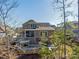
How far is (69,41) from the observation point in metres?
6.04

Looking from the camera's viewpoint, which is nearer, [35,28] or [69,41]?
[69,41]

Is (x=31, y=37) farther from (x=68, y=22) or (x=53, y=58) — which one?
(x=68, y=22)

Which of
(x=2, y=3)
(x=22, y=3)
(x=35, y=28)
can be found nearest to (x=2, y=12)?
(x=2, y=3)

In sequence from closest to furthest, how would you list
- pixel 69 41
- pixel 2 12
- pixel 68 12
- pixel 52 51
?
1. pixel 68 12
2. pixel 69 41
3. pixel 52 51
4. pixel 2 12

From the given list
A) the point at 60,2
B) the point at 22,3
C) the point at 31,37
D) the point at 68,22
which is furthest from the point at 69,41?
the point at 31,37

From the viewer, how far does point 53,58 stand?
693cm

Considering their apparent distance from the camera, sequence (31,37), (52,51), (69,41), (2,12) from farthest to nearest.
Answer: (31,37), (2,12), (52,51), (69,41)

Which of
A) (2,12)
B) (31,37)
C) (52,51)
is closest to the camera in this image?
(52,51)

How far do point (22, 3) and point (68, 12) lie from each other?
2.99 meters

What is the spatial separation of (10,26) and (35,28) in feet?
37.9

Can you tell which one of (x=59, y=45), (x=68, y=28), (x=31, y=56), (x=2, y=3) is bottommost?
(x=31, y=56)

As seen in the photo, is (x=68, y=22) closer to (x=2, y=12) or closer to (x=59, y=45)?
(x=59, y=45)

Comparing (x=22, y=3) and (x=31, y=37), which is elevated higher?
(x=22, y=3)

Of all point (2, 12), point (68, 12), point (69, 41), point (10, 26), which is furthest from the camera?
point (10, 26)
